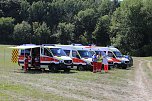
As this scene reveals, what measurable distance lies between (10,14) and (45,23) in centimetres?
1711

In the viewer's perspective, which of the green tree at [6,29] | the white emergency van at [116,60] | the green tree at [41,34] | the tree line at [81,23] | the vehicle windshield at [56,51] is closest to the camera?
the vehicle windshield at [56,51]

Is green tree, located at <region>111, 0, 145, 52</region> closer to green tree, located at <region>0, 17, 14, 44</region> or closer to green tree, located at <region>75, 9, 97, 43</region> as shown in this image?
green tree, located at <region>75, 9, 97, 43</region>

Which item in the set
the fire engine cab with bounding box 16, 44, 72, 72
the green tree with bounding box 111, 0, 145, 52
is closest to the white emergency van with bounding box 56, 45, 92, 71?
the fire engine cab with bounding box 16, 44, 72, 72

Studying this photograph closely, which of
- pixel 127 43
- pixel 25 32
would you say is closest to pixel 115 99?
pixel 127 43

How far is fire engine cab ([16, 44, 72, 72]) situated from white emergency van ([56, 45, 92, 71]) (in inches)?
116

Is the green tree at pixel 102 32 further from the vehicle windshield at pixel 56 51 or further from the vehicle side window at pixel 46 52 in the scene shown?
the vehicle side window at pixel 46 52

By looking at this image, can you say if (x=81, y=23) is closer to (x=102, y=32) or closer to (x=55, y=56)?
(x=102, y=32)

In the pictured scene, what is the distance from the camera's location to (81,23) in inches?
5217

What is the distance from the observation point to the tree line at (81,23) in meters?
99.7

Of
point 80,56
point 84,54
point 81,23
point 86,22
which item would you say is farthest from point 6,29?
point 80,56

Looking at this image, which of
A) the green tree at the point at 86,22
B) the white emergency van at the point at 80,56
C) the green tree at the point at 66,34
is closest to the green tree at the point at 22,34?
the green tree at the point at 66,34

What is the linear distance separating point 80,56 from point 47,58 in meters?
4.67

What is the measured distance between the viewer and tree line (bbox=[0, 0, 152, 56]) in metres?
99.7

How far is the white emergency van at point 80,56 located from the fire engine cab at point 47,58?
2.95m
